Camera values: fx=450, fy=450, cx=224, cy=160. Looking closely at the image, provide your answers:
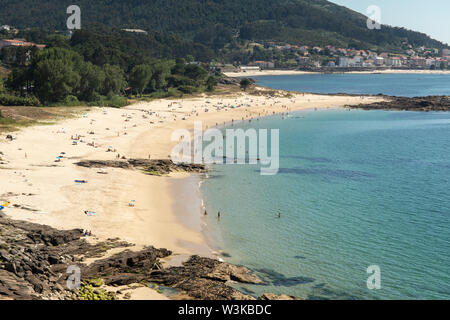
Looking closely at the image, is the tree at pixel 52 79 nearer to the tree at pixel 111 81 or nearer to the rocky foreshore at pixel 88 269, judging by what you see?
the tree at pixel 111 81

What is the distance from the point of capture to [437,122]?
99.7 metres

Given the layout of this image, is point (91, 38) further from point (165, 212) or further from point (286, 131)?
point (165, 212)

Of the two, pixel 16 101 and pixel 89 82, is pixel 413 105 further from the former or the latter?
pixel 16 101

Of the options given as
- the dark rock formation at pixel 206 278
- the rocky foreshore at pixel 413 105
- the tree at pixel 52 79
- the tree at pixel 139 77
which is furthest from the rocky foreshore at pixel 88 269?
the rocky foreshore at pixel 413 105

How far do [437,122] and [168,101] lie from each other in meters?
61.3

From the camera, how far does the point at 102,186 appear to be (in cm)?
4147

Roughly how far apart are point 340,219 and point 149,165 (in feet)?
74.1

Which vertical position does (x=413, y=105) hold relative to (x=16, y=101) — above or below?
above

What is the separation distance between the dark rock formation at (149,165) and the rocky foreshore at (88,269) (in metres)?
19.0

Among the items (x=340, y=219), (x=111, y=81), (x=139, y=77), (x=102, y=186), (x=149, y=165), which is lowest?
(x=340, y=219)

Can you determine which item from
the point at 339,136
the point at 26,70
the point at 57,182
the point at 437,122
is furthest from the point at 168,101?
the point at 57,182

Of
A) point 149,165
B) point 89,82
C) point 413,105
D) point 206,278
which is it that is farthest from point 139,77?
point 206,278

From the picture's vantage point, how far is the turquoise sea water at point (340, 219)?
27750 millimetres

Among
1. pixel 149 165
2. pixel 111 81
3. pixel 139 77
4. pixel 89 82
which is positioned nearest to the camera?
pixel 149 165
